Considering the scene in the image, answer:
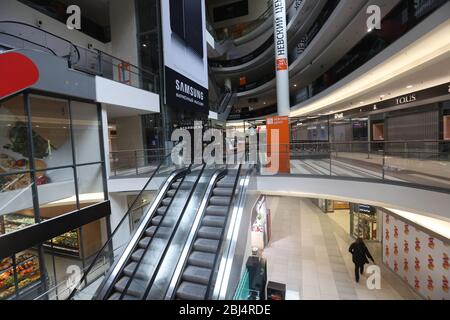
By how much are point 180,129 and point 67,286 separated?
7259 millimetres

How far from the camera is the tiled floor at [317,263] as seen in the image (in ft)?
20.8

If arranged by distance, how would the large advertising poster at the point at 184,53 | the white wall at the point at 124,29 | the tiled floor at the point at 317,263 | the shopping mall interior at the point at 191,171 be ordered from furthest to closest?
the white wall at the point at 124,29 → the large advertising poster at the point at 184,53 → the tiled floor at the point at 317,263 → the shopping mall interior at the point at 191,171

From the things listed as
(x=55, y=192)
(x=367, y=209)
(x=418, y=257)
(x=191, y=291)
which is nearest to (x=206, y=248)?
(x=191, y=291)

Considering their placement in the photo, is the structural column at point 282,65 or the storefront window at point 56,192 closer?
the storefront window at point 56,192

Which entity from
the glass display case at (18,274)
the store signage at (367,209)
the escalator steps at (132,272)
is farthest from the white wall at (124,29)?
the store signage at (367,209)

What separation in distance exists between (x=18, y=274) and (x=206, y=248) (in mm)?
4511

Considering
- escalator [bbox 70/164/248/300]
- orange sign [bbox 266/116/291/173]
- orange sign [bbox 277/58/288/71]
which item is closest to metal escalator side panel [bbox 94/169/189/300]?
escalator [bbox 70/164/248/300]

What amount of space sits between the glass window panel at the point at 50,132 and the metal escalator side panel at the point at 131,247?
280 centimetres

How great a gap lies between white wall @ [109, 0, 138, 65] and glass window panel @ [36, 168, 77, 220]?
590cm

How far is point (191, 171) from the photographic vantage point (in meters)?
6.61

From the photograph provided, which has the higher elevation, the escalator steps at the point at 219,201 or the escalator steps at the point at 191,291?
the escalator steps at the point at 219,201

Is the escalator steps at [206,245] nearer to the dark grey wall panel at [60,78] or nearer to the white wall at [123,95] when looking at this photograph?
the dark grey wall panel at [60,78]

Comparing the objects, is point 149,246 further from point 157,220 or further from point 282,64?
point 282,64

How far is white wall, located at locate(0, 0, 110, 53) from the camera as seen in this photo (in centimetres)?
697
